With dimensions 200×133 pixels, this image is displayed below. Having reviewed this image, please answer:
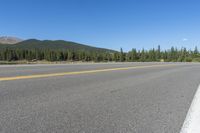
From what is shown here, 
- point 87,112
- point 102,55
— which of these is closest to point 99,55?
point 102,55

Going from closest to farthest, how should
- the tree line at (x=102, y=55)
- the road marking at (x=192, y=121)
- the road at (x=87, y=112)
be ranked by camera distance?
the road at (x=87, y=112), the road marking at (x=192, y=121), the tree line at (x=102, y=55)

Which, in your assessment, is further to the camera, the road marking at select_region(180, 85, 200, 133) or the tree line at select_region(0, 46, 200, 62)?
the tree line at select_region(0, 46, 200, 62)

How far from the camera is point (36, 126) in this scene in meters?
3.52

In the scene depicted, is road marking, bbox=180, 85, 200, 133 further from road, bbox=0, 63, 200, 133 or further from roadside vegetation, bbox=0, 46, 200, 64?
roadside vegetation, bbox=0, 46, 200, 64

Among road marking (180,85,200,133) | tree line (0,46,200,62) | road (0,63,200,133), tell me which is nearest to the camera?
road (0,63,200,133)

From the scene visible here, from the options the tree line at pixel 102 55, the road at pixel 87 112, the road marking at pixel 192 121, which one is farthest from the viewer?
the tree line at pixel 102 55

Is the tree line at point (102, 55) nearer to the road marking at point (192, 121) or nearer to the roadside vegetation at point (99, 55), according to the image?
the roadside vegetation at point (99, 55)

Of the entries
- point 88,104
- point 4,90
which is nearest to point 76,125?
point 88,104

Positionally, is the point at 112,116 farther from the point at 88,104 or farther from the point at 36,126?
the point at 36,126

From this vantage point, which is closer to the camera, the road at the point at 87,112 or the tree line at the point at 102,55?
the road at the point at 87,112

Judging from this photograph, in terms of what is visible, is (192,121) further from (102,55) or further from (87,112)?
(102,55)

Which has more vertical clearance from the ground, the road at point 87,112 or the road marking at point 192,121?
the road at point 87,112

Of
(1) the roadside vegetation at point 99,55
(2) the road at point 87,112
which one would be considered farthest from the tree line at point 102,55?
(2) the road at point 87,112

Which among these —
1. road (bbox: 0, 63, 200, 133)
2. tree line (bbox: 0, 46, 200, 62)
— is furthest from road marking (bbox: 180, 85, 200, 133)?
tree line (bbox: 0, 46, 200, 62)
